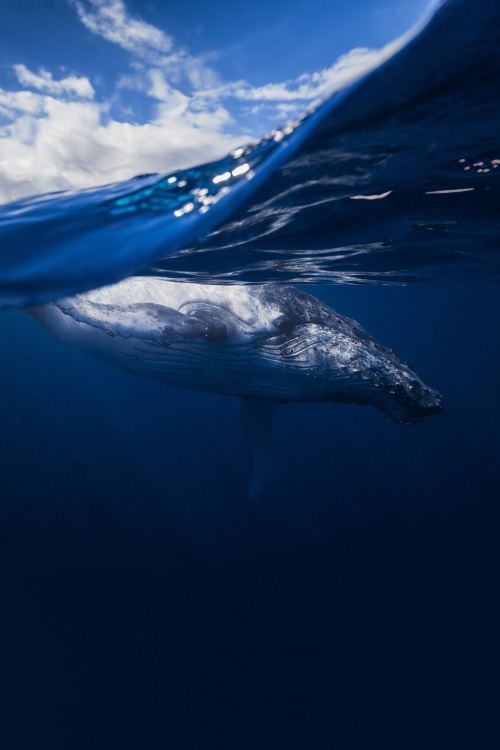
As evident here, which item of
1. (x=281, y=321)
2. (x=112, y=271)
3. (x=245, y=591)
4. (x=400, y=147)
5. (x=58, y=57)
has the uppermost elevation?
(x=58, y=57)

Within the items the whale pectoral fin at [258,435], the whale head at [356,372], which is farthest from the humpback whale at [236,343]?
the whale pectoral fin at [258,435]

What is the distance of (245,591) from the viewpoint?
1591cm

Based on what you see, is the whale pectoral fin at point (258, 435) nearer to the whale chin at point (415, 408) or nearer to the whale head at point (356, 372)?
the whale head at point (356, 372)

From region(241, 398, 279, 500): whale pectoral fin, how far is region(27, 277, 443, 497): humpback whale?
1354 mm

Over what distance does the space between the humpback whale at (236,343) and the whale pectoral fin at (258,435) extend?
135 centimetres

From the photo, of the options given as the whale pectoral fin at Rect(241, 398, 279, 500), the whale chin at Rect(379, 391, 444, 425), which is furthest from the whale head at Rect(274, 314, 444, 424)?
the whale pectoral fin at Rect(241, 398, 279, 500)

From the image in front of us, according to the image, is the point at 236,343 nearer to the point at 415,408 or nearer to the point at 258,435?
the point at 258,435

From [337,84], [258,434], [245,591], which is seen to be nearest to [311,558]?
[245,591]

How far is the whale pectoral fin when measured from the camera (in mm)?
8492

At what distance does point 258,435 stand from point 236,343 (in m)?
3.29

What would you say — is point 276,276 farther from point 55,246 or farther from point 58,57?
point 58,57

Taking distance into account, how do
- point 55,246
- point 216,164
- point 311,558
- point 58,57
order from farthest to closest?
1. point 311,558
2. point 55,246
3. point 216,164
4. point 58,57

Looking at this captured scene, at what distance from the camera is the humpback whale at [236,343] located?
5.96 m

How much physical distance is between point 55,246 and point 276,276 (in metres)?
8.73
